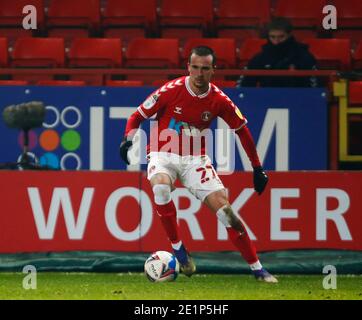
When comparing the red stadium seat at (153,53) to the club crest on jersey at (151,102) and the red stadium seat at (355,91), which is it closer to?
the red stadium seat at (355,91)

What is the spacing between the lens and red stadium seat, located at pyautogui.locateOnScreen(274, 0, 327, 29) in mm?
13430

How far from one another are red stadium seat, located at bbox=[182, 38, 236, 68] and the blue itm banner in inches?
80.4

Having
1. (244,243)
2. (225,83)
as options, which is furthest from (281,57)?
(244,243)

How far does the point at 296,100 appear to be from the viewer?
10289 millimetres

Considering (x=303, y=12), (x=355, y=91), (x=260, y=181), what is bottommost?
(x=260, y=181)

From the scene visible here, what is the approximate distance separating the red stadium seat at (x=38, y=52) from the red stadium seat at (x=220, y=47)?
4.57 feet

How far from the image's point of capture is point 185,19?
13.4 meters

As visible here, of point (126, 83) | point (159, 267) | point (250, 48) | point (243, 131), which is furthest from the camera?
point (250, 48)

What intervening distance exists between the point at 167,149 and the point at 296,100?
186 centimetres

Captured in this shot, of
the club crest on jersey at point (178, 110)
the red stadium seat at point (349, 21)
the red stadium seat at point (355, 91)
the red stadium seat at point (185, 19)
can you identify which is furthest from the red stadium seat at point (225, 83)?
the red stadium seat at point (349, 21)

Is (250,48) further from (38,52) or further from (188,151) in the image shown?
(188,151)

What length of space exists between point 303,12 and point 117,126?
4054mm
